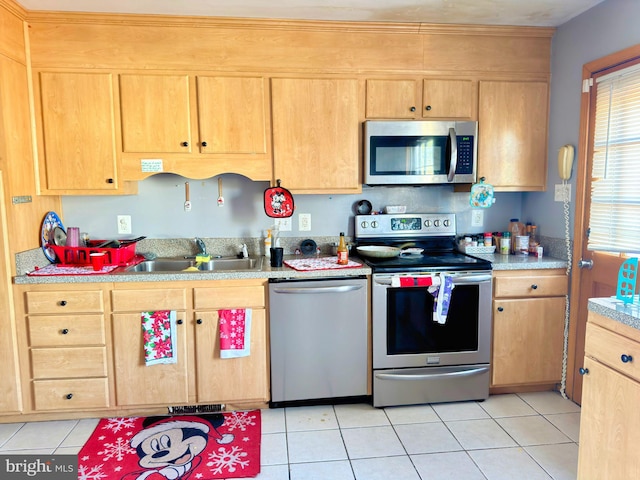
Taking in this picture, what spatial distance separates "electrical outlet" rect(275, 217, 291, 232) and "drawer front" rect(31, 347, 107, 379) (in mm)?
1328

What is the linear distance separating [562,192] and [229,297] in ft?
7.25

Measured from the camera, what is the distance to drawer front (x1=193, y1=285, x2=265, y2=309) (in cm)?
250

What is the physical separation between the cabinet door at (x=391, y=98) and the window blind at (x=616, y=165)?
3.48ft

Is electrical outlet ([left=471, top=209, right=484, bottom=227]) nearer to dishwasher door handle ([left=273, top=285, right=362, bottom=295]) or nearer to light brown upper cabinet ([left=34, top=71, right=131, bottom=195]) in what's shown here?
dishwasher door handle ([left=273, top=285, right=362, bottom=295])

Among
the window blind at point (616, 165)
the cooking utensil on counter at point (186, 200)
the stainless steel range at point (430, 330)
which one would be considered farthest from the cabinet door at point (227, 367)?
the window blind at point (616, 165)

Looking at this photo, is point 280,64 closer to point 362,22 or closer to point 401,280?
point 362,22

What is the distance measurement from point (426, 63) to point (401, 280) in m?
1.41

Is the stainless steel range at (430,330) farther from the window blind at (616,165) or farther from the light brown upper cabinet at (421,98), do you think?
the light brown upper cabinet at (421,98)

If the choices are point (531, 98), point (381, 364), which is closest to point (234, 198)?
point (381, 364)

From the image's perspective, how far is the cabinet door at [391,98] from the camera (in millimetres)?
2768

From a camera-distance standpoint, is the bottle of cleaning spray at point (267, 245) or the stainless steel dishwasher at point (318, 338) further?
the bottle of cleaning spray at point (267, 245)

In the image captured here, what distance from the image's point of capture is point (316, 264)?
8.84ft

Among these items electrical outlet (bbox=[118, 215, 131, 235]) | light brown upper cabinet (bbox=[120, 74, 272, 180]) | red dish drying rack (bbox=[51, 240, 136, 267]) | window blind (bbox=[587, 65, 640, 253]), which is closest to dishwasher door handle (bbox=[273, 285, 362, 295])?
light brown upper cabinet (bbox=[120, 74, 272, 180])

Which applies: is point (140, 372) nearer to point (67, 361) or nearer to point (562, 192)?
point (67, 361)
